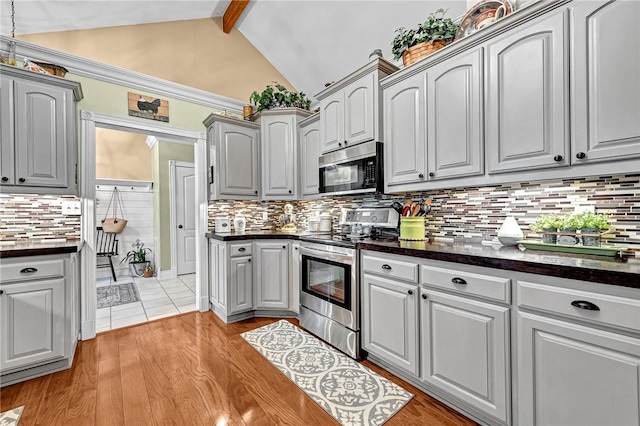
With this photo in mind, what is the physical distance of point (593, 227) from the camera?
58.1 inches

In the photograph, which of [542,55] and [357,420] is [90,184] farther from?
[542,55]

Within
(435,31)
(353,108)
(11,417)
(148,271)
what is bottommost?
(11,417)

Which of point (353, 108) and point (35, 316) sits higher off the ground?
point (353, 108)

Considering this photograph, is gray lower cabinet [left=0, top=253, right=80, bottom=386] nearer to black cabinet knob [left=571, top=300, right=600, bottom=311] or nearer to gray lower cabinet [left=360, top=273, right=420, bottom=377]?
gray lower cabinet [left=360, top=273, right=420, bottom=377]

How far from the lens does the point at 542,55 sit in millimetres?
1500

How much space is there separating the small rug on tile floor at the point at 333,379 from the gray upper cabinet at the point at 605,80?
175cm

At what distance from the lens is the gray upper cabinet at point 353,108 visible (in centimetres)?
239

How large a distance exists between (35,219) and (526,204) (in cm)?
398

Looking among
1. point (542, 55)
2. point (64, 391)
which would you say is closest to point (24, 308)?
point (64, 391)

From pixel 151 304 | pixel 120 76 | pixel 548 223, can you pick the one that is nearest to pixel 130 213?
pixel 151 304

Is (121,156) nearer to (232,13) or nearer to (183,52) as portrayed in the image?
(183,52)

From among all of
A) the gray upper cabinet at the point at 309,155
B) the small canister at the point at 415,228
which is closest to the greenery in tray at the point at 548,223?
the small canister at the point at 415,228

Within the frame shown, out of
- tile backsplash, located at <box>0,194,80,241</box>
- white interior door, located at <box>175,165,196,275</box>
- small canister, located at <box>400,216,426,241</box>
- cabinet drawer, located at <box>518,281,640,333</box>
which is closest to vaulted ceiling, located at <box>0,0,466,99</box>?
tile backsplash, located at <box>0,194,80,241</box>

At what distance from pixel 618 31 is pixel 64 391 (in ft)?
12.3
